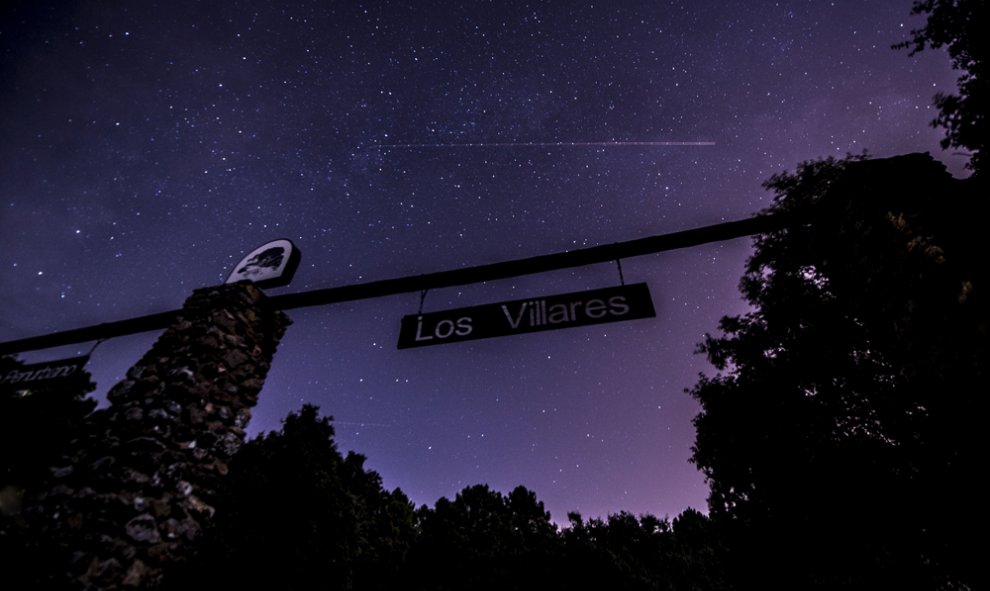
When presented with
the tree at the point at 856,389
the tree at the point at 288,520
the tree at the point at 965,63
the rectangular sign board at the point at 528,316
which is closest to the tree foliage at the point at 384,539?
the tree at the point at 288,520

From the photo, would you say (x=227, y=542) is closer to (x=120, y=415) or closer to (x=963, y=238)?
(x=120, y=415)

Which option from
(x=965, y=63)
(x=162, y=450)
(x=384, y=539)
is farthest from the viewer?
(x=384, y=539)

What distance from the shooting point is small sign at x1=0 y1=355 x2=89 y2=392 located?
17.5 feet

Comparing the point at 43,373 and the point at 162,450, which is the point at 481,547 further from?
the point at 162,450

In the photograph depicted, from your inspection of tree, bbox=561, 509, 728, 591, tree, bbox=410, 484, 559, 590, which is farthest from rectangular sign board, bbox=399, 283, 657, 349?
tree, bbox=410, 484, 559, 590

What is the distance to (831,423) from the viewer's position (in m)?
10.4

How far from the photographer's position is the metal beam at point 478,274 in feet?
14.2

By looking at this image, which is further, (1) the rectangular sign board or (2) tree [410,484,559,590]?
(2) tree [410,484,559,590]

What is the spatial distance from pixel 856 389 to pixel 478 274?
1134 cm

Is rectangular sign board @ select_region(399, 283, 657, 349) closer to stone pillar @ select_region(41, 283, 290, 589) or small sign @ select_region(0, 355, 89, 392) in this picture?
stone pillar @ select_region(41, 283, 290, 589)

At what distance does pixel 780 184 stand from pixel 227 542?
20.4 meters

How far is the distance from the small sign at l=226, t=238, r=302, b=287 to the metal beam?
0.31 m

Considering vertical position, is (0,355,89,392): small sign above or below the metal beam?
below

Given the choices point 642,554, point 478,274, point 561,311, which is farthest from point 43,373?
point 642,554
